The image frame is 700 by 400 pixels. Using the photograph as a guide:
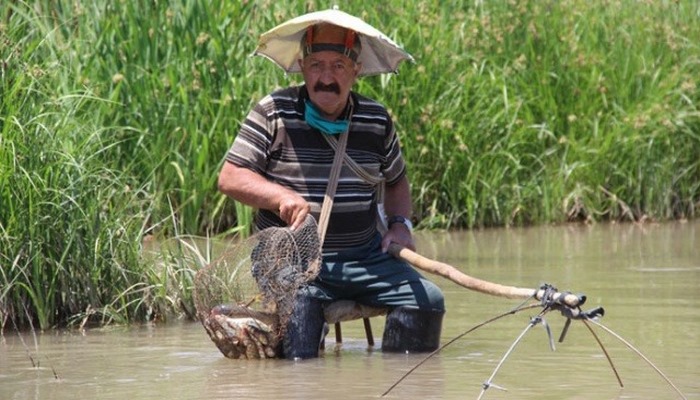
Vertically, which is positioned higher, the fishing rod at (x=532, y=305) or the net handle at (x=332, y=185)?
the net handle at (x=332, y=185)

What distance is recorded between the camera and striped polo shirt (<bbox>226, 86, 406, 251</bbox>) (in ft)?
21.7

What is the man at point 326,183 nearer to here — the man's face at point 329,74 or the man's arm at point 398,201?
the man's face at point 329,74

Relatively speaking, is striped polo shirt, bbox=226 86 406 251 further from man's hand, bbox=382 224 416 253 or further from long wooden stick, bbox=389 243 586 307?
long wooden stick, bbox=389 243 586 307

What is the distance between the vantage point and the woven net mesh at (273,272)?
643 cm

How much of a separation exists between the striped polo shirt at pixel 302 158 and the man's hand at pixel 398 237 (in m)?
0.09

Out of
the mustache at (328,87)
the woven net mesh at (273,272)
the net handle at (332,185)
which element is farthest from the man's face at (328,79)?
the woven net mesh at (273,272)

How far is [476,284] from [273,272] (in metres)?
0.93

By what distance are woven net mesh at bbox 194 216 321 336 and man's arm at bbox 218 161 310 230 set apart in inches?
2.1

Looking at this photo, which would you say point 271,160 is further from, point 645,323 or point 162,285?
point 645,323

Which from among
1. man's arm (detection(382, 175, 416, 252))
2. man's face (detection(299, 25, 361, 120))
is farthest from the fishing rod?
man's face (detection(299, 25, 361, 120))

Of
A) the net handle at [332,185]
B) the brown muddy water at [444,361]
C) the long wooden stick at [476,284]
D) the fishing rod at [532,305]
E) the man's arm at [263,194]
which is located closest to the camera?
the fishing rod at [532,305]

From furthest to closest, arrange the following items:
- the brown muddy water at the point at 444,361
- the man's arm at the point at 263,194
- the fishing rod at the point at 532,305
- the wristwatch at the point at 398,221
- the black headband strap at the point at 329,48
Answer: the wristwatch at the point at 398,221 < the black headband strap at the point at 329,48 < the man's arm at the point at 263,194 < the brown muddy water at the point at 444,361 < the fishing rod at the point at 532,305

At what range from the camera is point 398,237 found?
688cm

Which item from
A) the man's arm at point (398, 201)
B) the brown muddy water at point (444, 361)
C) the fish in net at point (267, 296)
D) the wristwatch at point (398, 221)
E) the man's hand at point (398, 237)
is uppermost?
the man's arm at point (398, 201)
